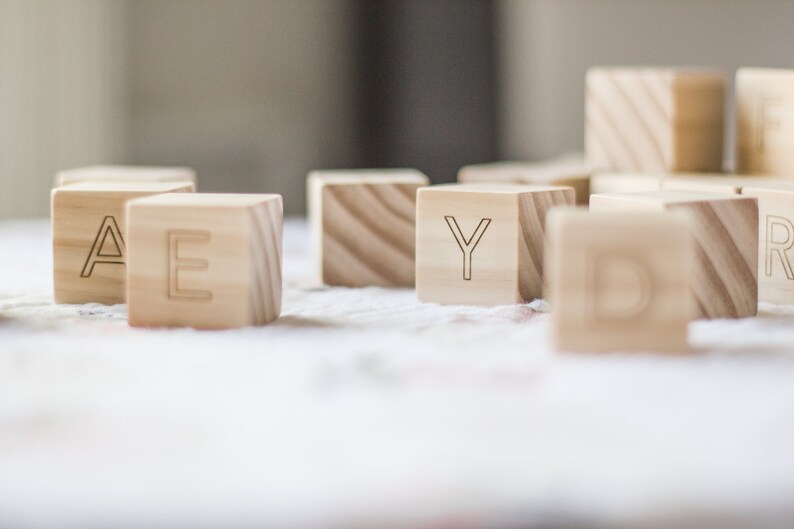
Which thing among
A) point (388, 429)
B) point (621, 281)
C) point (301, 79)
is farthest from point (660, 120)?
point (301, 79)

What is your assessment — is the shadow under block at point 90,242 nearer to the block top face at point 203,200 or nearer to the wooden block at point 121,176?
the block top face at point 203,200

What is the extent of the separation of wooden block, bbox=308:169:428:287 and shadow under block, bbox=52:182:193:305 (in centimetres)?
23

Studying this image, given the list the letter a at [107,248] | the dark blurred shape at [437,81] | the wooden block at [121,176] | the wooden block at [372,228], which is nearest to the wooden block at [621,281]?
the wooden block at [372,228]

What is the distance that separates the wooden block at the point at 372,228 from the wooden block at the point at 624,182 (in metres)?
0.29

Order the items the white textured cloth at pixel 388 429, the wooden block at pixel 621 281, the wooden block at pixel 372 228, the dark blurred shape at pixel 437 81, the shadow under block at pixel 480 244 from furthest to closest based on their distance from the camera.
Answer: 1. the dark blurred shape at pixel 437 81
2. the wooden block at pixel 372 228
3. the shadow under block at pixel 480 244
4. the wooden block at pixel 621 281
5. the white textured cloth at pixel 388 429

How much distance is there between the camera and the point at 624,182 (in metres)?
1.33

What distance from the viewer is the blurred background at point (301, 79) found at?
2.46 metres

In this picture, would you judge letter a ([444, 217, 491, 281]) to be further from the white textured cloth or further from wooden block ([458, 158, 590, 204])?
wooden block ([458, 158, 590, 204])

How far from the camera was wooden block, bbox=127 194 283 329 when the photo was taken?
94 centimetres

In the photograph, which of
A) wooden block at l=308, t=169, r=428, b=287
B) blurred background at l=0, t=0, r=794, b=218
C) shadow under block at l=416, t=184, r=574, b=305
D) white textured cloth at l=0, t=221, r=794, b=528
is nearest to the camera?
white textured cloth at l=0, t=221, r=794, b=528

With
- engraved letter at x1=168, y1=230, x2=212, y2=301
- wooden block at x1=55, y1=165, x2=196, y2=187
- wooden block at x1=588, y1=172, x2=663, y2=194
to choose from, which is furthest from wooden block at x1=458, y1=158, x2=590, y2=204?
engraved letter at x1=168, y1=230, x2=212, y2=301

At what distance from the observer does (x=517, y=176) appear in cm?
135

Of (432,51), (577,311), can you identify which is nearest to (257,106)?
(432,51)

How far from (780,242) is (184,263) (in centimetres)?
65
